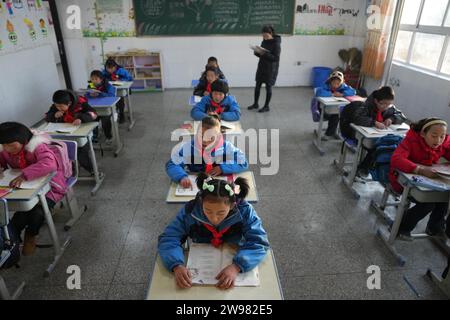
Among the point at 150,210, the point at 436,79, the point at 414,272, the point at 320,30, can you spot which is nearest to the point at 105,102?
the point at 150,210

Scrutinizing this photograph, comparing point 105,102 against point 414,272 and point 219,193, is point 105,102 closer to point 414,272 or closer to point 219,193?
point 219,193

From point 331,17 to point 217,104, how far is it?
4.91 meters

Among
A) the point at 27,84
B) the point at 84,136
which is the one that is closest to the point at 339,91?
the point at 84,136

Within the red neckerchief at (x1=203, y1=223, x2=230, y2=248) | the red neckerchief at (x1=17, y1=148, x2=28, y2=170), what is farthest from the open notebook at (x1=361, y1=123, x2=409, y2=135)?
the red neckerchief at (x1=17, y1=148, x2=28, y2=170)

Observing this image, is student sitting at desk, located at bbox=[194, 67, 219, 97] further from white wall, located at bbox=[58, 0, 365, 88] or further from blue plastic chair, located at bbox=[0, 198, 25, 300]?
blue plastic chair, located at bbox=[0, 198, 25, 300]

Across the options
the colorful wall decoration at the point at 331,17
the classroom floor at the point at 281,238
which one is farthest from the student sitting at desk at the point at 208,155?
the colorful wall decoration at the point at 331,17

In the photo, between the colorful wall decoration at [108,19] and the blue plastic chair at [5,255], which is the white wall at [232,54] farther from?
the blue plastic chair at [5,255]

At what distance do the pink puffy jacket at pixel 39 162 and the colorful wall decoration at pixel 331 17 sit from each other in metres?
6.32

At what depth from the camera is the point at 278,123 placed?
17.8 feet

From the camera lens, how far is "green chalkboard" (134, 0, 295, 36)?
6742mm

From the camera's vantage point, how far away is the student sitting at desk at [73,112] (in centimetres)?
332

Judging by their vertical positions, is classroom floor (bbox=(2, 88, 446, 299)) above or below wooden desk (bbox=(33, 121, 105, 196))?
below

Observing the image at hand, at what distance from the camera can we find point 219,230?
161 cm

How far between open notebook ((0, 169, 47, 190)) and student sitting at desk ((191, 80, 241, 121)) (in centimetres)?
188
